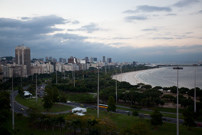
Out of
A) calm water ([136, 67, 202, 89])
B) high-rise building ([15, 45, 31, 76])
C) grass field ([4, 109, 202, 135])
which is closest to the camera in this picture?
grass field ([4, 109, 202, 135])

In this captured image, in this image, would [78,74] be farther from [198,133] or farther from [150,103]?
[198,133]

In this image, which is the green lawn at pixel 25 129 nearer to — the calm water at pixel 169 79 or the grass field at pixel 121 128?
the grass field at pixel 121 128

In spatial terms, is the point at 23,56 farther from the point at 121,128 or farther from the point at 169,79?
the point at 121,128

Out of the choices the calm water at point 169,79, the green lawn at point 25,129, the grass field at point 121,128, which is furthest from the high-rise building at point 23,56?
the grass field at point 121,128

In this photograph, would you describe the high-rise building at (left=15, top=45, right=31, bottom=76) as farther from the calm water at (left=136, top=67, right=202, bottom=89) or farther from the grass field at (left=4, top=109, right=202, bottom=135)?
the grass field at (left=4, top=109, right=202, bottom=135)

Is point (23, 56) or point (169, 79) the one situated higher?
point (23, 56)

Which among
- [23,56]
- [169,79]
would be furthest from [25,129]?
[23,56]

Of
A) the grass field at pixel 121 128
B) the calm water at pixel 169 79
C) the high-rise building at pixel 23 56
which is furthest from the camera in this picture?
the high-rise building at pixel 23 56

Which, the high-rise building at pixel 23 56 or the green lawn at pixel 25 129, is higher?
the high-rise building at pixel 23 56

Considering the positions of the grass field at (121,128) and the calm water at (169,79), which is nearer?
the grass field at (121,128)

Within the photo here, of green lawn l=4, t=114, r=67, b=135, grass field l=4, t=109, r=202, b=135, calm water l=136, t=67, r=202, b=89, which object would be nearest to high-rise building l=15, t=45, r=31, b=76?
calm water l=136, t=67, r=202, b=89

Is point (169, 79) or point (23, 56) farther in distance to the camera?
point (23, 56)
